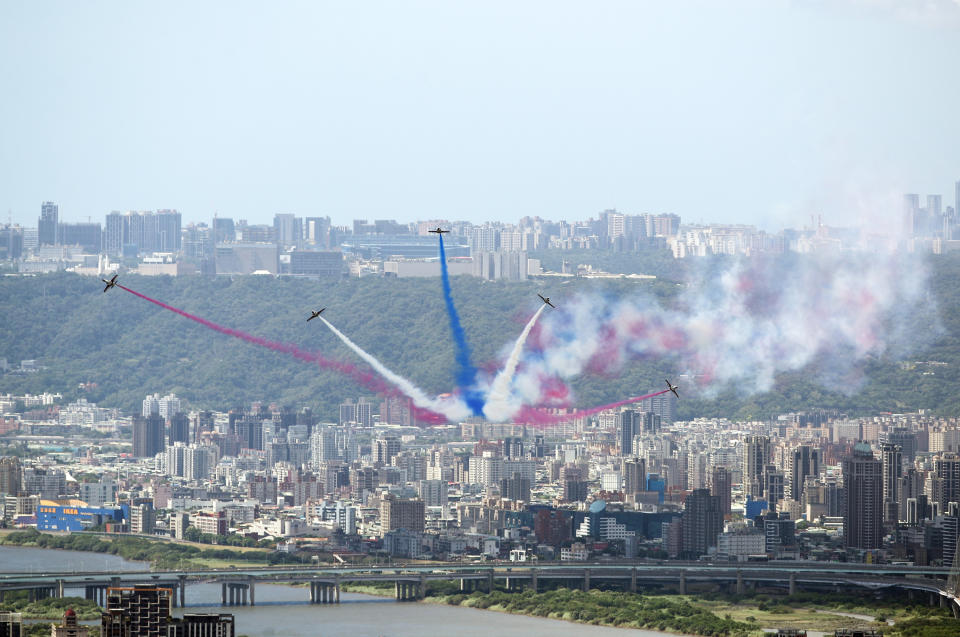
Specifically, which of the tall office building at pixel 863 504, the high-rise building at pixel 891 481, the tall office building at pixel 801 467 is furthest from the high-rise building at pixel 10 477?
the high-rise building at pixel 891 481

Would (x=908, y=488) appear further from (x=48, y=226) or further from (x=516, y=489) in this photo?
(x=48, y=226)

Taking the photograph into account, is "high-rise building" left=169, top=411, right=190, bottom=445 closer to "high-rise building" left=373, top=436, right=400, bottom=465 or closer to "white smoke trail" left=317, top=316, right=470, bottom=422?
"white smoke trail" left=317, top=316, right=470, bottom=422

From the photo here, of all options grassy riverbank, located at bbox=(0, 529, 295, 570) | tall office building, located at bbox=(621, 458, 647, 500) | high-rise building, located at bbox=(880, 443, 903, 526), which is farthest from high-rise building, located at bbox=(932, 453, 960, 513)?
grassy riverbank, located at bbox=(0, 529, 295, 570)

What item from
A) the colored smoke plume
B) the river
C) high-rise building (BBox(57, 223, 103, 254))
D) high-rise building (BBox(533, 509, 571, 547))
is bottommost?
the river

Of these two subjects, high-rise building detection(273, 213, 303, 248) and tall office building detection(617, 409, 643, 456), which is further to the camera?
high-rise building detection(273, 213, 303, 248)

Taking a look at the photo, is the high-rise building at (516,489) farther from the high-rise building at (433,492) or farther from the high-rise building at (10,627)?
the high-rise building at (10,627)

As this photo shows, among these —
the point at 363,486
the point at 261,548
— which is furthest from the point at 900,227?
the point at 261,548
